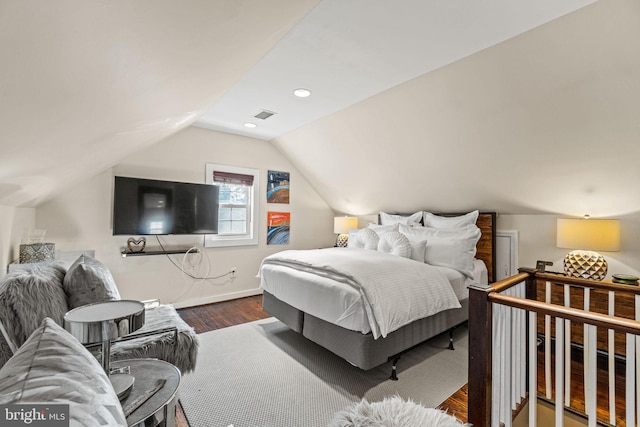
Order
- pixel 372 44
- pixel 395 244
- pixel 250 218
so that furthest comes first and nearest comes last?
pixel 250 218 < pixel 395 244 < pixel 372 44

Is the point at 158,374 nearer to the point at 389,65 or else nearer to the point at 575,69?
the point at 389,65

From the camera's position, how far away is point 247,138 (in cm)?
438

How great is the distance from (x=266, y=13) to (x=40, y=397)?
1550 millimetres

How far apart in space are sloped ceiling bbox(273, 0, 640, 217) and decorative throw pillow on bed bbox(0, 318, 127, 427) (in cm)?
273

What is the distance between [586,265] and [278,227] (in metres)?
3.79

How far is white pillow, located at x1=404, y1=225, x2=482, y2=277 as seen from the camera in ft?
9.71

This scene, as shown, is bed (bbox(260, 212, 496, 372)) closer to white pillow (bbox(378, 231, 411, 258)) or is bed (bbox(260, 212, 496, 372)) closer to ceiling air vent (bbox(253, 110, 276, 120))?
white pillow (bbox(378, 231, 411, 258))

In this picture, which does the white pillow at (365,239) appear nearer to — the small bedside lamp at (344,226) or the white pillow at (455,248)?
the white pillow at (455,248)

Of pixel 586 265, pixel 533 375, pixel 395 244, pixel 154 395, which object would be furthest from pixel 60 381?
pixel 586 265

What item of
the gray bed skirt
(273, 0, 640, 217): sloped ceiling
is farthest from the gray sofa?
(273, 0, 640, 217): sloped ceiling

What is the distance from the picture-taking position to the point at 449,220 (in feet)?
11.8

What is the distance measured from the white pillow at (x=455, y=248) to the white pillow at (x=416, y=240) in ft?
0.23

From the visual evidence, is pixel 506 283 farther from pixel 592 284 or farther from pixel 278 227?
pixel 278 227

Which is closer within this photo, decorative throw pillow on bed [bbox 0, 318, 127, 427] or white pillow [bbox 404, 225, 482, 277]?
decorative throw pillow on bed [bbox 0, 318, 127, 427]
